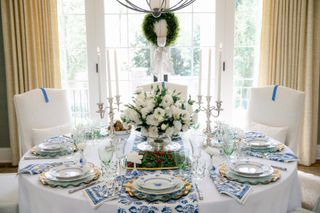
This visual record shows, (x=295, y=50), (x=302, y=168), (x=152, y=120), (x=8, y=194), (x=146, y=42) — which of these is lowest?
(x=302, y=168)

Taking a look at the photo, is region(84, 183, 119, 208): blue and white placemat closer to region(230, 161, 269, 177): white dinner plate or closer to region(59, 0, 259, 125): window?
region(230, 161, 269, 177): white dinner plate

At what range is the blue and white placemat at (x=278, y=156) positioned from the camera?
6.89 feet

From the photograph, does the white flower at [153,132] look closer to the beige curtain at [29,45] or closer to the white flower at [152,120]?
the white flower at [152,120]

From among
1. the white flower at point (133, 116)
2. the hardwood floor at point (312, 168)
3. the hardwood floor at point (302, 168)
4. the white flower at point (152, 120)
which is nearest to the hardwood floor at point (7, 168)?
the hardwood floor at point (302, 168)

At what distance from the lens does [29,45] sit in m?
4.07

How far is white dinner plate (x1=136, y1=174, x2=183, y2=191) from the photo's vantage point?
164cm

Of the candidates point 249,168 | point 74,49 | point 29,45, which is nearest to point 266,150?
point 249,168

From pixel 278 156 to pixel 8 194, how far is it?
1688 millimetres

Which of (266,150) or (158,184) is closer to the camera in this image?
(158,184)

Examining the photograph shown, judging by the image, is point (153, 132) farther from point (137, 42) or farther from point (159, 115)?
point (137, 42)

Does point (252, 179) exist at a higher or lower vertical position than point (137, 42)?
lower

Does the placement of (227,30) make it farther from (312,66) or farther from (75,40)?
(75,40)

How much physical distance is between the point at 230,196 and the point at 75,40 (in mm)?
3117

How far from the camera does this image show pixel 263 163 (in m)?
2.06
